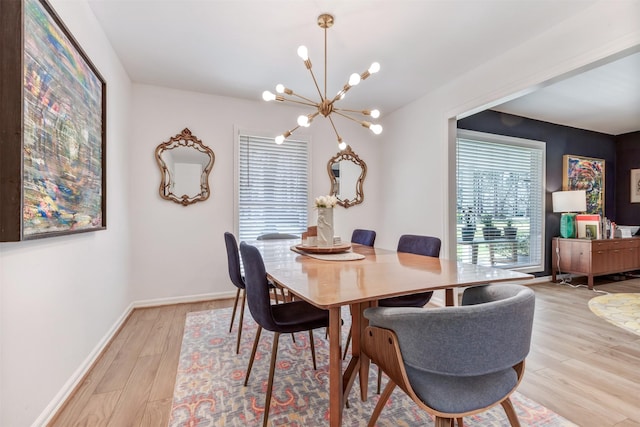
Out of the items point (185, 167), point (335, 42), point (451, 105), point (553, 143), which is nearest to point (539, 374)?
point (451, 105)

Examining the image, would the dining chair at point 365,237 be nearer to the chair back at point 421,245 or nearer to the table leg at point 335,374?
the chair back at point 421,245

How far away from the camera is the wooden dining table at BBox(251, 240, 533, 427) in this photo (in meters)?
1.15

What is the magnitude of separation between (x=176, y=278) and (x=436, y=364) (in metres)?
3.33

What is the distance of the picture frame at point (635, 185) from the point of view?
509 centimetres

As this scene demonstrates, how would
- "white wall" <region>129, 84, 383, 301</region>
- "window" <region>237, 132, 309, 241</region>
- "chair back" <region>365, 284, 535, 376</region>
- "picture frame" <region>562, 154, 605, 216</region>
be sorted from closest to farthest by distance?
"chair back" <region>365, 284, 535, 376</region> → "white wall" <region>129, 84, 383, 301</region> → "window" <region>237, 132, 309, 241</region> → "picture frame" <region>562, 154, 605, 216</region>

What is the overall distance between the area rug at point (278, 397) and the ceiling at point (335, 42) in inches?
100

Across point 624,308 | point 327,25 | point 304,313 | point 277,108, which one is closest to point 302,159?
point 277,108

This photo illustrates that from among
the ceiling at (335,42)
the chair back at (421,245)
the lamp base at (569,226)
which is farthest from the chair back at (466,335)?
the lamp base at (569,226)

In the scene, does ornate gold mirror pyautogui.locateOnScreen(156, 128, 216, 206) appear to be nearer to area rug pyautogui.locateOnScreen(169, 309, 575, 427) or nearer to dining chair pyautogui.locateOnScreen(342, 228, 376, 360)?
area rug pyautogui.locateOnScreen(169, 309, 575, 427)

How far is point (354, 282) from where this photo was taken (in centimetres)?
132

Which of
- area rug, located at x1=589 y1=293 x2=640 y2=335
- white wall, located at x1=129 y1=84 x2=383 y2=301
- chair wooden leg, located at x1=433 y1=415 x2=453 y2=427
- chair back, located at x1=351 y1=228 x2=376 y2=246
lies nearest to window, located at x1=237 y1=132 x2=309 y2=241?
white wall, located at x1=129 y1=84 x2=383 y2=301

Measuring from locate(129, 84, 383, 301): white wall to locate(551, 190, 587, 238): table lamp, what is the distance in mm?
4145

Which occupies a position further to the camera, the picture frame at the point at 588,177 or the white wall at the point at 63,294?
the picture frame at the point at 588,177

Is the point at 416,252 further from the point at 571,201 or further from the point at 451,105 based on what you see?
the point at 571,201
